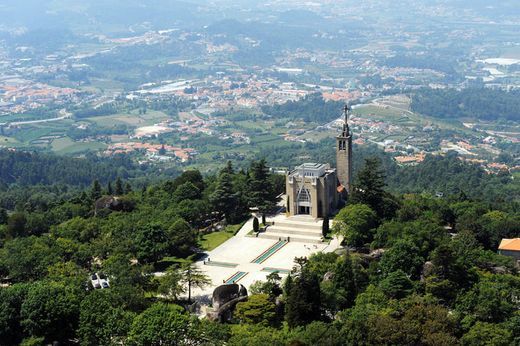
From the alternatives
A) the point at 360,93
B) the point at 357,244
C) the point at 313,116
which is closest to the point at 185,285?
the point at 357,244

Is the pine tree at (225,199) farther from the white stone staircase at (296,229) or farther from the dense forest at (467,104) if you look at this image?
the dense forest at (467,104)

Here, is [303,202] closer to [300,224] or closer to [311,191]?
[311,191]

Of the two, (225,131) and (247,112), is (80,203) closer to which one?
(225,131)

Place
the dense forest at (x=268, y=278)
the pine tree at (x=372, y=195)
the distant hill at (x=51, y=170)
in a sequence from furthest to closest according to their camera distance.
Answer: the distant hill at (x=51, y=170), the pine tree at (x=372, y=195), the dense forest at (x=268, y=278)

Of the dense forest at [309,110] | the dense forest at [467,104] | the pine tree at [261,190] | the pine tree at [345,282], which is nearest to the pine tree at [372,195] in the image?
the pine tree at [261,190]

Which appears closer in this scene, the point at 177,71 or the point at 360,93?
the point at 360,93
